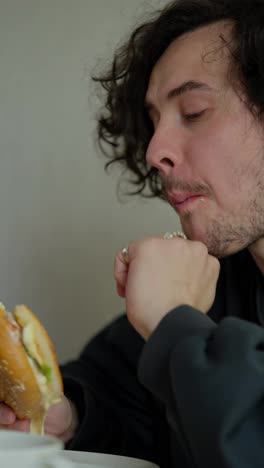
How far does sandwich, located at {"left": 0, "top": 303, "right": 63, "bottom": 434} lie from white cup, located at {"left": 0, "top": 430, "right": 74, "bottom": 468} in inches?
7.2

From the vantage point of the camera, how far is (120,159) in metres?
1.54

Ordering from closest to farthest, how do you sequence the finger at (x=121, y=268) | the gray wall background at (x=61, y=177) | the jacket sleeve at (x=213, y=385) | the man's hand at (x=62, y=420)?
the jacket sleeve at (x=213, y=385), the finger at (x=121, y=268), the man's hand at (x=62, y=420), the gray wall background at (x=61, y=177)

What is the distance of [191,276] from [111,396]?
1.34 ft

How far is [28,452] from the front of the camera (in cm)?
47

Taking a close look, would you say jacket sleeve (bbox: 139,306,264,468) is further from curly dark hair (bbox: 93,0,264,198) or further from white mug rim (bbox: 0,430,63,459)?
curly dark hair (bbox: 93,0,264,198)

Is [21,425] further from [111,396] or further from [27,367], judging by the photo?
[111,396]

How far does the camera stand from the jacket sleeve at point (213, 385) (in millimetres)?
585

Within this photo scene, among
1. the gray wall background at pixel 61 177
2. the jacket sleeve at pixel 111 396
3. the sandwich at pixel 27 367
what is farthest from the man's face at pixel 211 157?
the gray wall background at pixel 61 177

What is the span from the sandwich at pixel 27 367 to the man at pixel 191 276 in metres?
0.11

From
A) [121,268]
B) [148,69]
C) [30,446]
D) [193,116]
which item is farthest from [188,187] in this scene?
[30,446]

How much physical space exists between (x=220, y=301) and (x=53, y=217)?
59 centimetres

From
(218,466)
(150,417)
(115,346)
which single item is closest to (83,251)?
(115,346)

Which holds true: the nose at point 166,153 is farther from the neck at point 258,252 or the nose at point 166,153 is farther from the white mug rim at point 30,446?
the white mug rim at point 30,446

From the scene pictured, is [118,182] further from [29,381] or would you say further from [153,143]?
[29,381]
